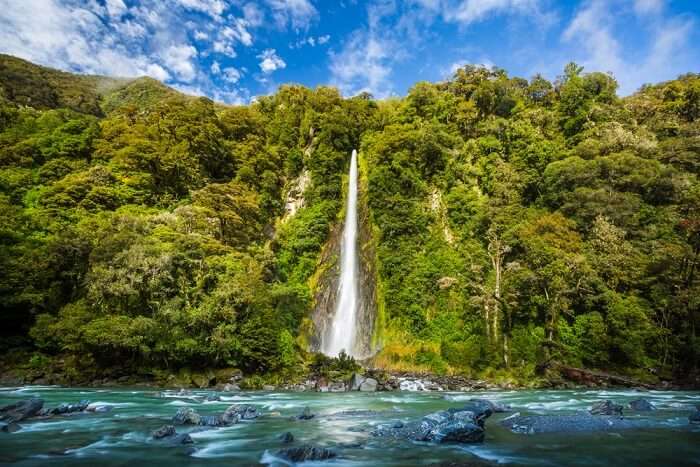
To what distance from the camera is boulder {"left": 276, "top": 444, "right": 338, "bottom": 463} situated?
6777 mm

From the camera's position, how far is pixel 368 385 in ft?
68.0

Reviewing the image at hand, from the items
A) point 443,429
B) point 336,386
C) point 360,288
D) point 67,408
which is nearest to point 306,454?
point 443,429

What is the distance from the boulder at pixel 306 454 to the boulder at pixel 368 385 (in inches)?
554

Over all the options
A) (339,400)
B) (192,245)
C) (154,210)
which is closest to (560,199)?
(339,400)

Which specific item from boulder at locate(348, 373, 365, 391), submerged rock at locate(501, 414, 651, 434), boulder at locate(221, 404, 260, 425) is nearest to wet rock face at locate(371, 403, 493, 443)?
submerged rock at locate(501, 414, 651, 434)

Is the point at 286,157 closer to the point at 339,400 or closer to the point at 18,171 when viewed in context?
the point at 18,171

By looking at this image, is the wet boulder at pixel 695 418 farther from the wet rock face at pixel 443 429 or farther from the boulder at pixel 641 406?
the wet rock face at pixel 443 429

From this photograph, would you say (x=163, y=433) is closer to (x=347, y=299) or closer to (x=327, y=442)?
(x=327, y=442)

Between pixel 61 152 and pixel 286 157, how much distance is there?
20654 mm

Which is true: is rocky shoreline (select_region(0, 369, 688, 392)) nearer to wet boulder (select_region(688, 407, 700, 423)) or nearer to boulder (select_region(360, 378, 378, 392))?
boulder (select_region(360, 378, 378, 392))

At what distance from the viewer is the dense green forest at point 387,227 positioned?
22438mm

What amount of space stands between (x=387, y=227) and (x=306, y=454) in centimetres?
2705

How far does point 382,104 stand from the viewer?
5103 centimetres

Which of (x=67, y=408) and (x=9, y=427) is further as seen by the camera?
(x=67, y=408)
